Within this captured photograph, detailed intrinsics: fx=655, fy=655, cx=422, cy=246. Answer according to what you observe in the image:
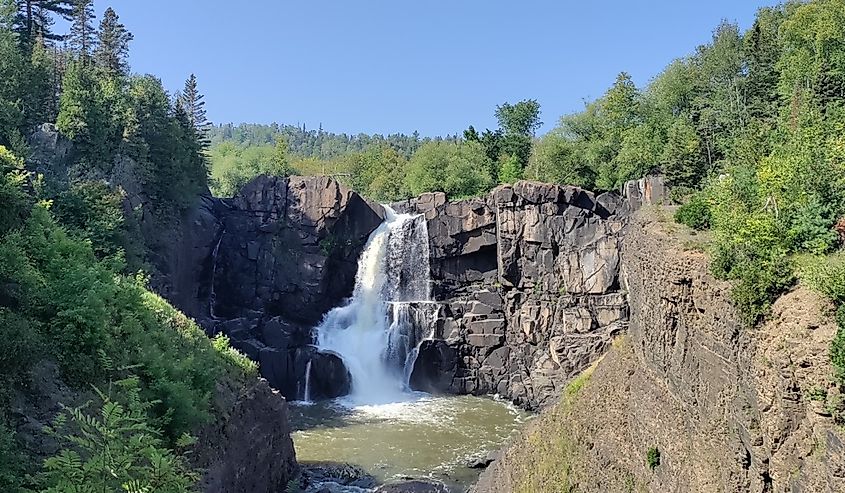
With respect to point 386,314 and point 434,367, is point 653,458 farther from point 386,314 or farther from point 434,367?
point 386,314

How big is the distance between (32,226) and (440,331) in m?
33.9

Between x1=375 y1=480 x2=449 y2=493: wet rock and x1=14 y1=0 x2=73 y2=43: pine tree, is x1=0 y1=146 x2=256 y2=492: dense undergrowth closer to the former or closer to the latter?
x1=375 y1=480 x2=449 y2=493: wet rock

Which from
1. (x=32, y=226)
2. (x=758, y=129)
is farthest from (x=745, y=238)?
(x=758, y=129)

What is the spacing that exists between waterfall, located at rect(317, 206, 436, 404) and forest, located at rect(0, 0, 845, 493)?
47.3ft

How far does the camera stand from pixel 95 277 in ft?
60.0

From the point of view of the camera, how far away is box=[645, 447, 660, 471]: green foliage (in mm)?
18125

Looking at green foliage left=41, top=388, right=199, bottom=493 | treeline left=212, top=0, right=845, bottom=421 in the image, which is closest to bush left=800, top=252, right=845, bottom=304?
treeline left=212, top=0, right=845, bottom=421

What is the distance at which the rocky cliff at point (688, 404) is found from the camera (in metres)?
12.5

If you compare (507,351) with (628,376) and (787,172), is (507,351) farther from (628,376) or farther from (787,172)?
(787,172)

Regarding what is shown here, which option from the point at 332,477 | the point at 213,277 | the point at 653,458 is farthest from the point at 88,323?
the point at 213,277

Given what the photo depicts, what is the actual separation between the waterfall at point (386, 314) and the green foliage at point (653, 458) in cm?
2935

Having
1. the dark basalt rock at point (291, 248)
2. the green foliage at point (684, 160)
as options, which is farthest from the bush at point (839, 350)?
the dark basalt rock at point (291, 248)

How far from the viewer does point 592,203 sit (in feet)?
164

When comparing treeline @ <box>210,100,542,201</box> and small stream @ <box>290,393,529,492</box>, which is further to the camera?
treeline @ <box>210,100,542,201</box>
